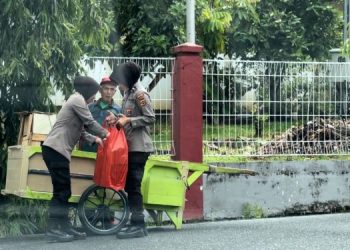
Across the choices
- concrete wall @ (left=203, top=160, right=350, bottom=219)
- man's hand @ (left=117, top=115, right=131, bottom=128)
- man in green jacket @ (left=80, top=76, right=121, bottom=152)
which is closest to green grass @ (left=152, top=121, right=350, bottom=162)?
concrete wall @ (left=203, top=160, right=350, bottom=219)

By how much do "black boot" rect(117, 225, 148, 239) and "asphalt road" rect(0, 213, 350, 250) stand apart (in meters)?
0.07

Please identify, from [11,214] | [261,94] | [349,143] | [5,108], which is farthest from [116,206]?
[349,143]

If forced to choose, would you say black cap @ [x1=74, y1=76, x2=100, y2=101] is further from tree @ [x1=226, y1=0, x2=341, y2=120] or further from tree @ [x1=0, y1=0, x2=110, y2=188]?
tree @ [x1=226, y1=0, x2=341, y2=120]

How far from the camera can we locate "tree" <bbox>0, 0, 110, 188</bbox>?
6.72 m

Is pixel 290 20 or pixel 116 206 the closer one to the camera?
pixel 116 206

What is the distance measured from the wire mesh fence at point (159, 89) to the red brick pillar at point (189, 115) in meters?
0.12

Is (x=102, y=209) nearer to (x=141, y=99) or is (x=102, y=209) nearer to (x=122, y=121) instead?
(x=122, y=121)

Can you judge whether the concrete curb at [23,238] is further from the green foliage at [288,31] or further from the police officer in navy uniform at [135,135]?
the green foliage at [288,31]

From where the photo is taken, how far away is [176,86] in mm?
8219

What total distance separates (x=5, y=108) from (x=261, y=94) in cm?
323

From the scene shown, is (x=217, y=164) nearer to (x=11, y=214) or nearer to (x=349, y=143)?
(x=349, y=143)

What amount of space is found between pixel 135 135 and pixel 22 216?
57.6 inches

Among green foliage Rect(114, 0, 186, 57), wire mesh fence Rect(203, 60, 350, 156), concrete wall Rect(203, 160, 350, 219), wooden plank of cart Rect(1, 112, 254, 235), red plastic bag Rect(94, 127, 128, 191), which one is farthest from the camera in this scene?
green foliage Rect(114, 0, 186, 57)

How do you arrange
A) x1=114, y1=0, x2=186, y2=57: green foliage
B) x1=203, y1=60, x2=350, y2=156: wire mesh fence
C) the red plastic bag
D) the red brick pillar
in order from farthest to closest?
1. x1=114, y1=0, x2=186, y2=57: green foliage
2. x1=203, y1=60, x2=350, y2=156: wire mesh fence
3. the red brick pillar
4. the red plastic bag
